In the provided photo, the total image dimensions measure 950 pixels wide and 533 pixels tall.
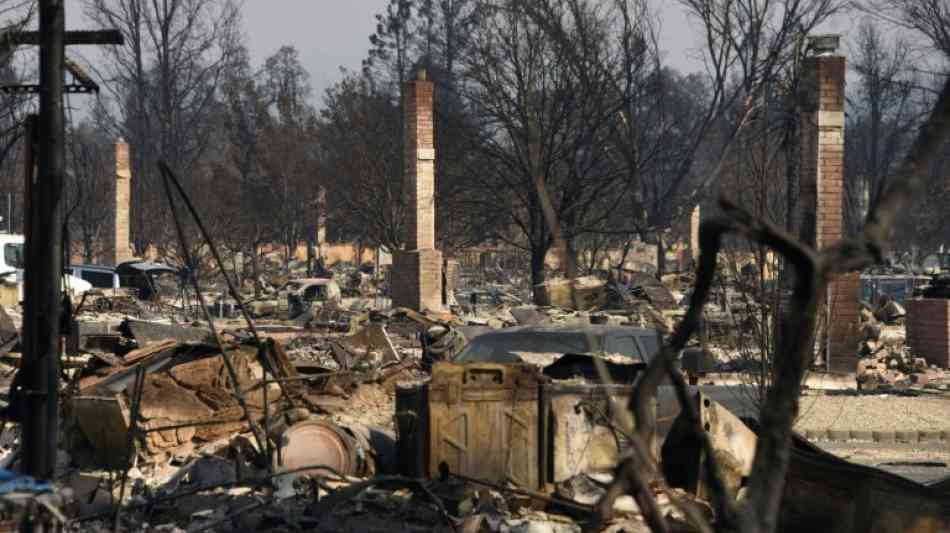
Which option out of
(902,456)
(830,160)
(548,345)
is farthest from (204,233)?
(830,160)

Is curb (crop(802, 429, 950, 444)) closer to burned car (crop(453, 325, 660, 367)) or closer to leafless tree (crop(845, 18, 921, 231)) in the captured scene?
burned car (crop(453, 325, 660, 367))

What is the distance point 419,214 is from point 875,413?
14283 millimetres

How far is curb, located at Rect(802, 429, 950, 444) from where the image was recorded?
14.9 metres

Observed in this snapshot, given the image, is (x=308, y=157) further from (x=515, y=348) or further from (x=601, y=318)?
(x=515, y=348)

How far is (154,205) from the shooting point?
4853 cm

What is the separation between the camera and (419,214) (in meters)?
28.7

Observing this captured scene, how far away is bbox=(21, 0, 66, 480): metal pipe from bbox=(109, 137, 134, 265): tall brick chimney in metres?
38.9

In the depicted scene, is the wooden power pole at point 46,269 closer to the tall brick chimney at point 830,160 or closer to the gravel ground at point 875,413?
the gravel ground at point 875,413

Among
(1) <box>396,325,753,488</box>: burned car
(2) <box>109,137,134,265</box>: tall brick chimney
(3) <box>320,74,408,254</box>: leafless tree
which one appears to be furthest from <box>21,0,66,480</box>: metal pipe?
(2) <box>109,137,134,265</box>: tall brick chimney

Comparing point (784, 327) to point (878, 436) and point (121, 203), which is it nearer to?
point (878, 436)

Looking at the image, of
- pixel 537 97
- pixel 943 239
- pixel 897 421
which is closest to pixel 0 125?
pixel 537 97

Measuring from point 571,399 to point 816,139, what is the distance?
10701 millimetres

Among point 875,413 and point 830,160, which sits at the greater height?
point 830,160

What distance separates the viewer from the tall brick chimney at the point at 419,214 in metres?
28.6
